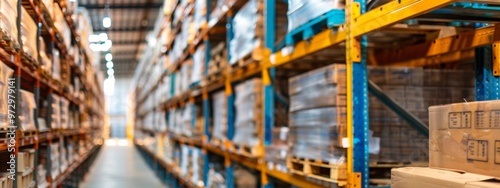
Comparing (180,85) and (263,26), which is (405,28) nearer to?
(263,26)

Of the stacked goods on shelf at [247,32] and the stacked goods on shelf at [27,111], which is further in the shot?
the stacked goods on shelf at [247,32]

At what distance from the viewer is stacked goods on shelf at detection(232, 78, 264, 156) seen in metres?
5.48

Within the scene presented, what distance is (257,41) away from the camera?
536cm

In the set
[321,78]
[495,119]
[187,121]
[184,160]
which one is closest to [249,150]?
[321,78]

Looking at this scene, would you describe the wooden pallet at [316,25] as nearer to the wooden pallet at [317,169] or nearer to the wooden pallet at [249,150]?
the wooden pallet at [317,169]

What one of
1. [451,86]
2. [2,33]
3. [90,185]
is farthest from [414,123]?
[90,185]

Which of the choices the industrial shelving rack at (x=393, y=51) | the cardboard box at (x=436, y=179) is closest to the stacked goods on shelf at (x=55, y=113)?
the industrial shelving rack at (x=393, y=51)

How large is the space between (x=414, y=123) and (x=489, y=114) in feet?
4.19

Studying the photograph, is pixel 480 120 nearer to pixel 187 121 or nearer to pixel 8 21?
pixel 8 21

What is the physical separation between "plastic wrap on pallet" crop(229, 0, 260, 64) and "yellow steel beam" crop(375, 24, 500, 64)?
3.96 feet

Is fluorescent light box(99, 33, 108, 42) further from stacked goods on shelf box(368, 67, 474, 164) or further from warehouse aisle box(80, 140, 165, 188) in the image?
stacked goods on shelf box(368, 67, 474, 164)

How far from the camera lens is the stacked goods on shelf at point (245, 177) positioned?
6.96 m

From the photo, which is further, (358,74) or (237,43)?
(237,43)

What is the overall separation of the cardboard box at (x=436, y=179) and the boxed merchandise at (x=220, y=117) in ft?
13.4
